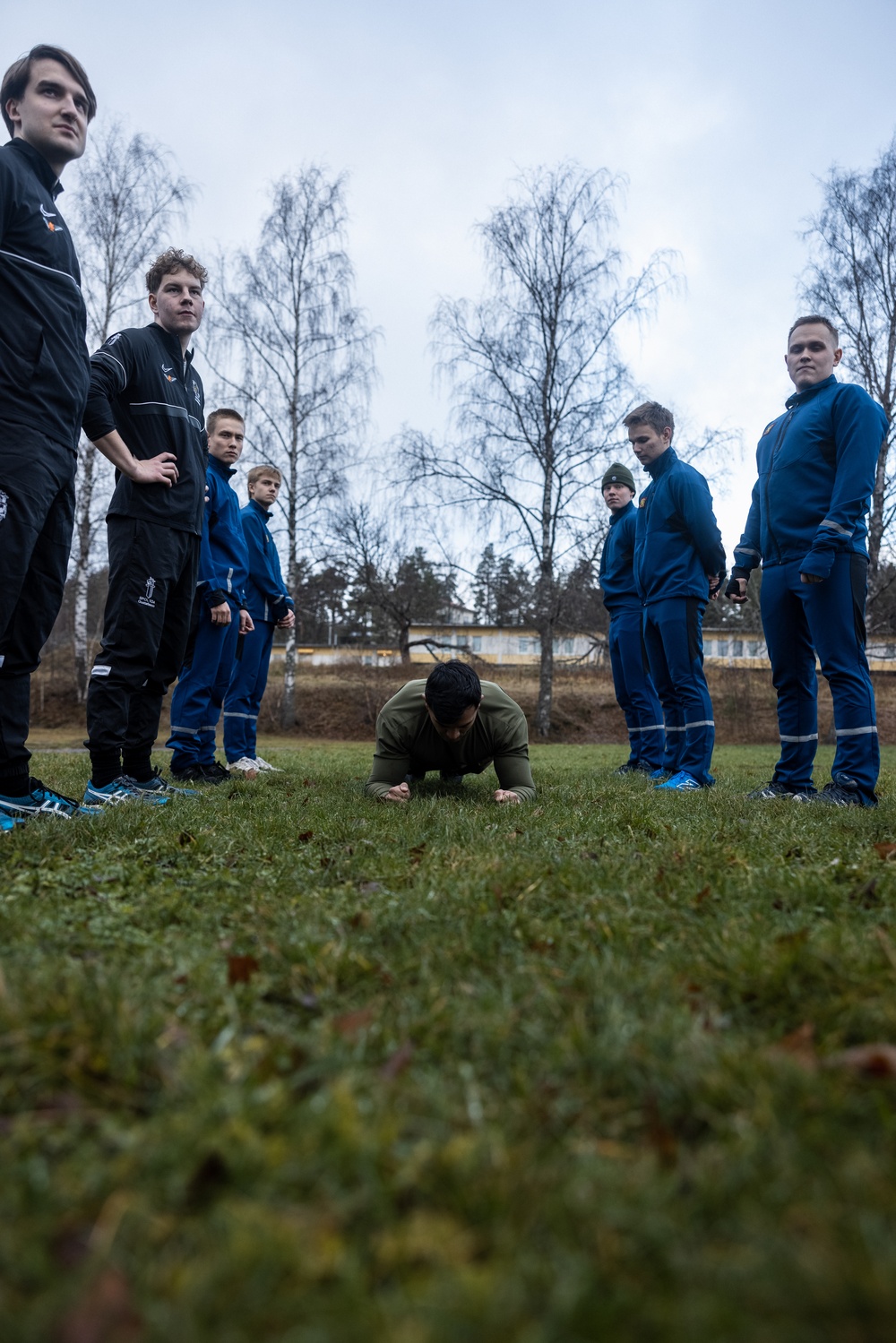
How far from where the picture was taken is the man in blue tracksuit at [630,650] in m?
8.02

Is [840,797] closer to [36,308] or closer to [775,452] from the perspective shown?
[775,452]

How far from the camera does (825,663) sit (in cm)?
494

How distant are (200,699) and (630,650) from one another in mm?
4216

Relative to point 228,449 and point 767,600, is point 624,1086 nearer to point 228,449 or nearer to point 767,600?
point 767,600

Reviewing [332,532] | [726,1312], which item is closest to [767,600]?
[726,1312]

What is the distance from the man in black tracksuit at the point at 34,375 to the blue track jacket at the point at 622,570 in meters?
5.71

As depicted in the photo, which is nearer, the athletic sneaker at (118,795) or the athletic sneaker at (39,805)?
the athletic sneaker at (39,805)

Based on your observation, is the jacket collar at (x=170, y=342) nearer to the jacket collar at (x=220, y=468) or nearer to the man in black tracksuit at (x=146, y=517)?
the man in black tracksuit at (x=146, y=517)

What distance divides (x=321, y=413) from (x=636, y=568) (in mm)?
14511

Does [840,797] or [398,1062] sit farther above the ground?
[398,1062]

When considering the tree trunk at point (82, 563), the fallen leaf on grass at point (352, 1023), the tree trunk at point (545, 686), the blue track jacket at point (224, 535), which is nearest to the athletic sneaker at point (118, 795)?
the blue track jacket at point (224, 535)

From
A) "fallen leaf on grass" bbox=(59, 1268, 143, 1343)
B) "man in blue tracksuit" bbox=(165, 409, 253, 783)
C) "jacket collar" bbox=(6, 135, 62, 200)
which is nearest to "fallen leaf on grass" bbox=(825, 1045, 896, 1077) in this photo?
"fallen leaf on grass" bbox=(59, 1268, 143, 1343)

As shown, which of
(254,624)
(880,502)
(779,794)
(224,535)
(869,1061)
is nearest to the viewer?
(869,1061)

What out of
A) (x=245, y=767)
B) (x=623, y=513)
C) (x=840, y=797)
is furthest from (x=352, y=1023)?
(x=623, y=513)
